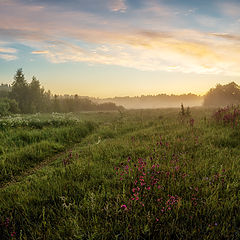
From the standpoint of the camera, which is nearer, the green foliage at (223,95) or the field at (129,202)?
the field at (129,202)

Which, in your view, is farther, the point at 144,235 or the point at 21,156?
the point at 21,156

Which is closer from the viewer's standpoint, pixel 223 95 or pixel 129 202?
pixel 129 202

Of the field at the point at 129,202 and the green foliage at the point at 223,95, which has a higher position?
the green foliage at the point at 223,95

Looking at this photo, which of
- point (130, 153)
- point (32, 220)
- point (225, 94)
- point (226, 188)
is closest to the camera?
point (32, 220)

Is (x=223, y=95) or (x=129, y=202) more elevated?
(x=223, y=95)

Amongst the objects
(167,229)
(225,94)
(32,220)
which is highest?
(225,94)

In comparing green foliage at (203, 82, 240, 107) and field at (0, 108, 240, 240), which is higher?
green foliage at (203, 82, 240, 107)

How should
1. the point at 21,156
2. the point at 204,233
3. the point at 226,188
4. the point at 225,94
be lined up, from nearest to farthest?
the point at 204,233 < the point at 226,188 < the point at 21,156 < the point at 225,94

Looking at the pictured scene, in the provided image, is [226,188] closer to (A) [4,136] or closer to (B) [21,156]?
(B) [21,156]

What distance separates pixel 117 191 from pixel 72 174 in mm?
1486

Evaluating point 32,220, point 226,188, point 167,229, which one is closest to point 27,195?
point 32,220

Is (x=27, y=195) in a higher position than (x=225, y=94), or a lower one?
lower

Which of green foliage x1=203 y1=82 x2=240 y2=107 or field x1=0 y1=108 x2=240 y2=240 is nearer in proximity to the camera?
field x1=0 y1=108 x2=240 y2=240

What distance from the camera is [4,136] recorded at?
8.86m
